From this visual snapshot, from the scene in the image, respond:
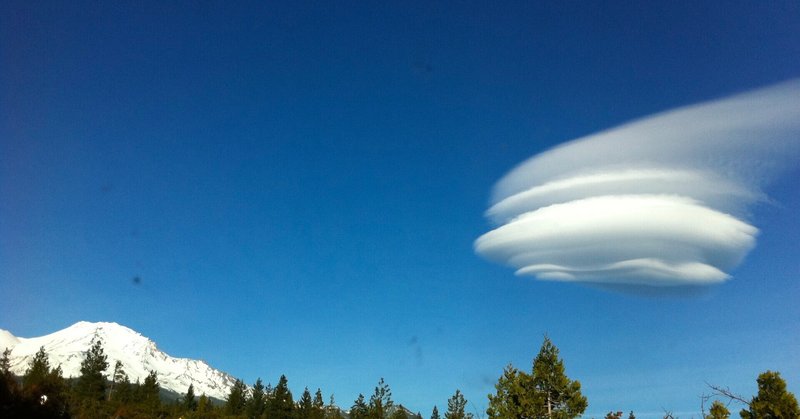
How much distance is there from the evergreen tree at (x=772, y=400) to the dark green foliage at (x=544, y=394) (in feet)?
33.6

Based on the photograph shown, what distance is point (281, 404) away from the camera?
4067 inches

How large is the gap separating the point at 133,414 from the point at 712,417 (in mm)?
68668

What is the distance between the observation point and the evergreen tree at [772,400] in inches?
1254

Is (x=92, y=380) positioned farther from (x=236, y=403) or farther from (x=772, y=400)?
(x=772, y=400)

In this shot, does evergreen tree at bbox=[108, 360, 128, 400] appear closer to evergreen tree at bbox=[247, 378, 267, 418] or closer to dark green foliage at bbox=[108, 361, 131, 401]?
dark green foliage at bbox=[108, 361, 131, 401]

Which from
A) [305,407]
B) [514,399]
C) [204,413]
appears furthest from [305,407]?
[514,399]

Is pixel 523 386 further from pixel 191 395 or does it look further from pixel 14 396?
pixel 191 395

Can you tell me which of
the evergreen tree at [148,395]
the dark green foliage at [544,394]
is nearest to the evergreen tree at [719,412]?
the dark green foliage at [544,394]

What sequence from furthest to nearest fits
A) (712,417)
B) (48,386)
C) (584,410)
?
(48,386), (584,410), (712,417)

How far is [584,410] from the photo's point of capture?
32.1 m

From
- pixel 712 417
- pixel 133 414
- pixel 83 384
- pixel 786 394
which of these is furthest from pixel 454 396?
pixel 83 384

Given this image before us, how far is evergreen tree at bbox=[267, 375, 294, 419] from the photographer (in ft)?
335

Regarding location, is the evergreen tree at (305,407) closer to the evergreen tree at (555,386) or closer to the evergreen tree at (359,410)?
the evergreen tree at (359,410)

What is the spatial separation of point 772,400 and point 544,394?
13145mm
